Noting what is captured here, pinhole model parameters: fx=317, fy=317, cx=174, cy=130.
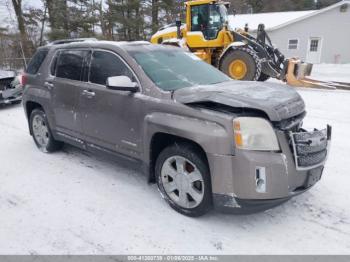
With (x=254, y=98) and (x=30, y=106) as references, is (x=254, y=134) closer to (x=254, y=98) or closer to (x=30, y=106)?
(x=254, y=98)

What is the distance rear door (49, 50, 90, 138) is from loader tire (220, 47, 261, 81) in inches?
299

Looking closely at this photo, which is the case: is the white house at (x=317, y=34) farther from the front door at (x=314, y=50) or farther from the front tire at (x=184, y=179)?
the front tire at (x=184, y=179)

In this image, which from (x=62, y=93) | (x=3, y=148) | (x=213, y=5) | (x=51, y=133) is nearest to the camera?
(x=62, y=93)

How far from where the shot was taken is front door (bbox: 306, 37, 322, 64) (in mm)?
23922

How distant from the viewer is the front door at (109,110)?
3682 millimetres

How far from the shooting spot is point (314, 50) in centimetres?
2412

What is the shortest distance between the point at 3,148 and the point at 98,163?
2062 mm

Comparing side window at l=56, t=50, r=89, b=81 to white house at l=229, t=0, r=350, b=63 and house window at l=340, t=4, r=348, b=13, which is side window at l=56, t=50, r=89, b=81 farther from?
house window at l=340, t=4, r=348, b=13

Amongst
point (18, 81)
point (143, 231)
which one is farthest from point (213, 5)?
point (143, 231)

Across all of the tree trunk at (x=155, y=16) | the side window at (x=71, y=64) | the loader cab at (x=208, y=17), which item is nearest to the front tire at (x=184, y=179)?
the side window at (x=71, y=64)

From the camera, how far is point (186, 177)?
3275 millimetres

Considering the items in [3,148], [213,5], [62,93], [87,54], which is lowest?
[3,148]

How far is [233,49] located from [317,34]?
1558 centimetres

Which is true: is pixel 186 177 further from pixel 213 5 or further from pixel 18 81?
pixel 213 5
